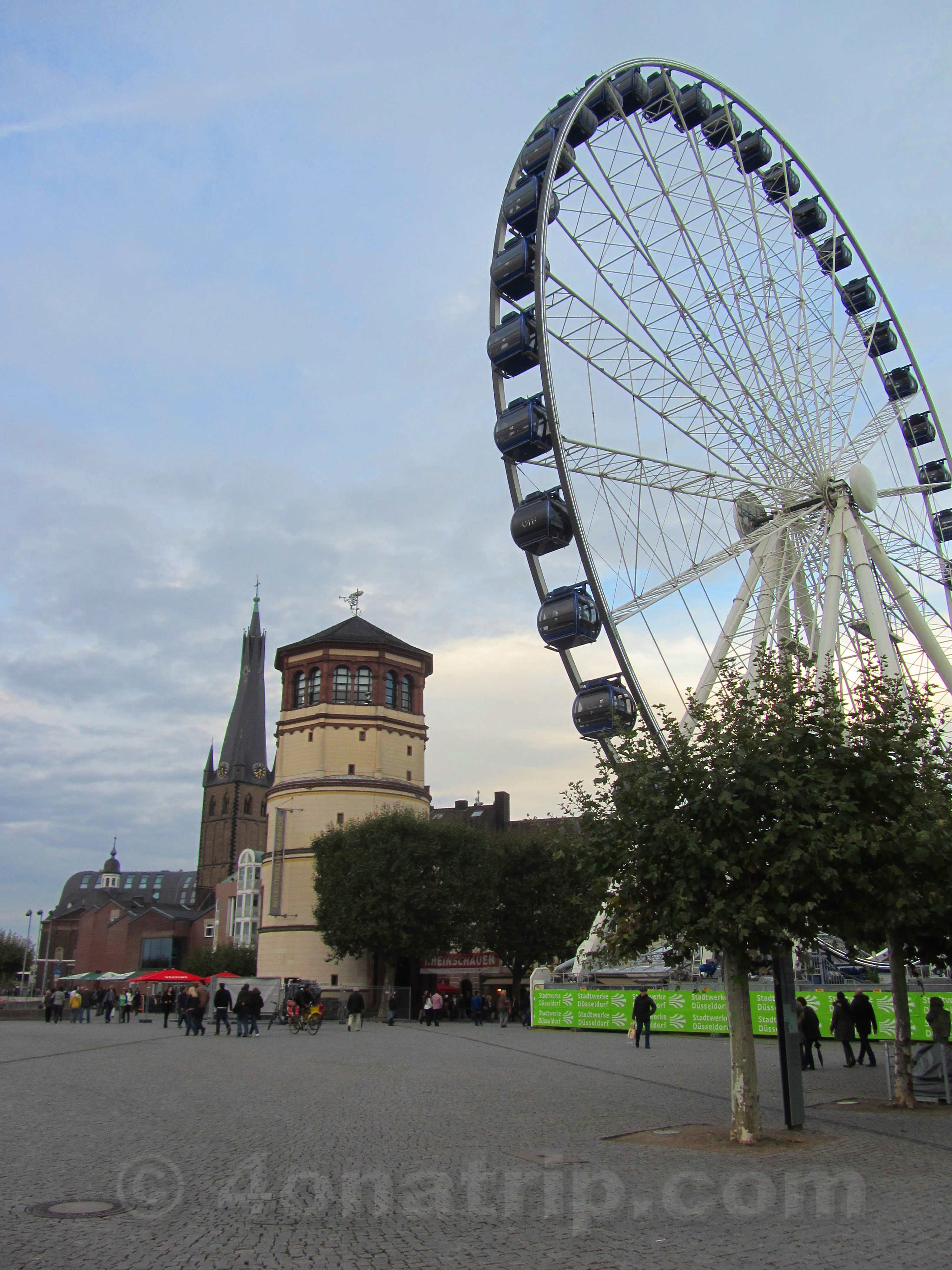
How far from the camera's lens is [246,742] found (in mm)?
156000

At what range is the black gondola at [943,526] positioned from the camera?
36875 mm

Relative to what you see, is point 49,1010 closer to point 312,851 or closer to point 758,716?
point 312,851

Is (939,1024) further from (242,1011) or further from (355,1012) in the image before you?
(355,1012)

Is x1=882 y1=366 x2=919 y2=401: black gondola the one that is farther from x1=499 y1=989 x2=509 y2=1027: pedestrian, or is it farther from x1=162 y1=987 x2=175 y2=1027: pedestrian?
x1=162 y1=987 x2=175 y2=1027: pedestrian

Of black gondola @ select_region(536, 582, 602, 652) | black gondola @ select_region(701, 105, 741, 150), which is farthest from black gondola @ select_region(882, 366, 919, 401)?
black gondola @ select_region(536, 582, 602, 652)

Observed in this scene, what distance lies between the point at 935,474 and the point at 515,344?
57.6ft

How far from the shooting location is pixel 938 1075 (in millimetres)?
16625

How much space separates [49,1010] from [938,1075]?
4402 cm

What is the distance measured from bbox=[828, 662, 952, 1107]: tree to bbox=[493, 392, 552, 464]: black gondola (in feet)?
45.8

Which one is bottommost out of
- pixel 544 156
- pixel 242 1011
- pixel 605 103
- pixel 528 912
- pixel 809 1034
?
pixel 242 1011

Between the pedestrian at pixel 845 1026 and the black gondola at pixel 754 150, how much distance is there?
24.9m

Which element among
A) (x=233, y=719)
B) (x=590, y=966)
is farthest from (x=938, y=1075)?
(x=233, y=719)

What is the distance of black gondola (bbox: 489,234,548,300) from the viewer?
2825cm

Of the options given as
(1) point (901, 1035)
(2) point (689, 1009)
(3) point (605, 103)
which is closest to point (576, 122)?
(3) point (605, 103)
